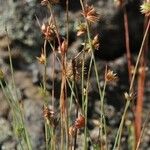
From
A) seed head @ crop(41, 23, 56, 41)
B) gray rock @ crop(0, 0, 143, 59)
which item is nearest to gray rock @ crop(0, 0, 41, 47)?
gray rock @ crop(0, 0, 143, 59)

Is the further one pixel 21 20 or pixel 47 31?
Result: pixel 21 20

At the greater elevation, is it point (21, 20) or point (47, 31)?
point (47, 31)

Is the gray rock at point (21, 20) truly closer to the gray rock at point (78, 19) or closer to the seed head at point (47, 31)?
the gray rock at point (78, 19)

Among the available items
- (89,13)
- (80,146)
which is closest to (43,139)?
(80,146)

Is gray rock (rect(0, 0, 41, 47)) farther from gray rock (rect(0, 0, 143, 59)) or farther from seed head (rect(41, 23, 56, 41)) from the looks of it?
seed head (rect(41, 23, 56, 41))

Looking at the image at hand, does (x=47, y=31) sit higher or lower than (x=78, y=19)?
higher

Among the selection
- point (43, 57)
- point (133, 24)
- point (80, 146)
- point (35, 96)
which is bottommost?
point (80, 146)

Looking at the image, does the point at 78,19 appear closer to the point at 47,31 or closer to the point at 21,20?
the point at 21,20

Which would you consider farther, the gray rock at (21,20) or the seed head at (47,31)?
the gray rock at (21,20)

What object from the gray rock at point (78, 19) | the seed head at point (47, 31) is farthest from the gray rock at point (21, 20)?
the seed head at point (47, 31)

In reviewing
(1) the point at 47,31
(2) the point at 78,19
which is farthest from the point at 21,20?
(1) the point at 47,31

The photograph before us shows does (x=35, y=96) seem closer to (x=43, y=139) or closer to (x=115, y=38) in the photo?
(x=43, y=139)
